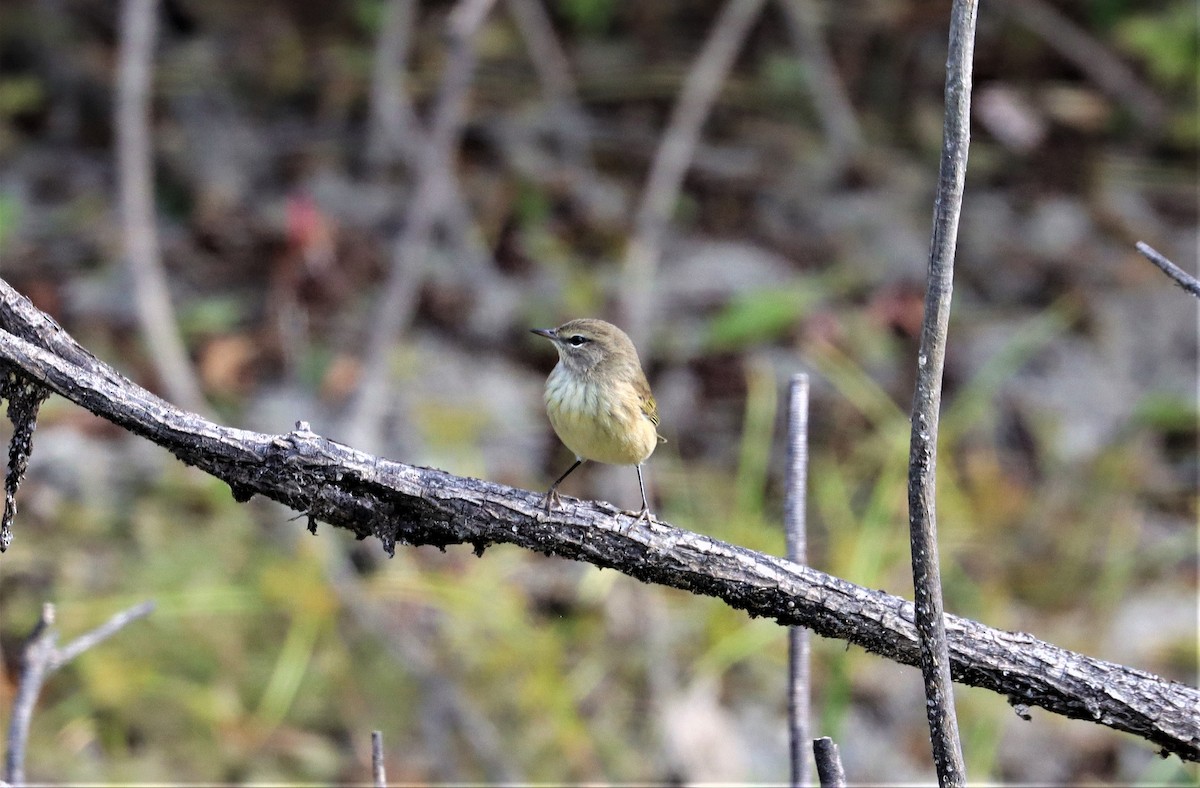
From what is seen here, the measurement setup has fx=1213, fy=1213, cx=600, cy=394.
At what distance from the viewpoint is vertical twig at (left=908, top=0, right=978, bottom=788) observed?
1.54m

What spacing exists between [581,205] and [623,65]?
4.06 feet

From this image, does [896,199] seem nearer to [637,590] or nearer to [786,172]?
[786,172]

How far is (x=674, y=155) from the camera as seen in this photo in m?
7.28

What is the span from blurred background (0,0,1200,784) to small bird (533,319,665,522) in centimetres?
91

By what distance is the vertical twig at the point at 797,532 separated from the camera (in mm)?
2373

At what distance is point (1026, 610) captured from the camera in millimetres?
5551

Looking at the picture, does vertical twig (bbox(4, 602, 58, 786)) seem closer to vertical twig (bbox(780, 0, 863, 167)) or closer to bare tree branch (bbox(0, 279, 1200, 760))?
bare tree branch (bbox(0, 279, 1200, 760))

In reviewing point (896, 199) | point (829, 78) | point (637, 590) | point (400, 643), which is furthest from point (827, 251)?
point (400, 643)

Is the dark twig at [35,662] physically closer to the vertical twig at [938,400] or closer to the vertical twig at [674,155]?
the vertical twig at [938,400]

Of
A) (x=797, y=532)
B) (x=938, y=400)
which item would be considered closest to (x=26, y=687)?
(x=797, y=532)

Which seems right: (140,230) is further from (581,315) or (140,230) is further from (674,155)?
(674,155)

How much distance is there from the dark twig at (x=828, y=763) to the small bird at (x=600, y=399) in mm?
1179

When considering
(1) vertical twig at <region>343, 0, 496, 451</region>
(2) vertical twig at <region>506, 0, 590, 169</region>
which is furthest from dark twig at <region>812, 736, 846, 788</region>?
(2) vertical twig at <region>506, 0, 590, 169</region>

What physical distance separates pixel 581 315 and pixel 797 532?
4.10 m
